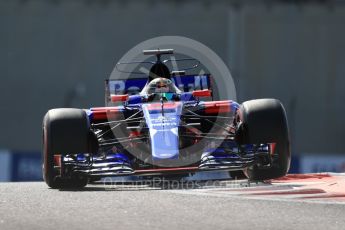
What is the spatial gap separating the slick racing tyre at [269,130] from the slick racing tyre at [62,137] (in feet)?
5.56

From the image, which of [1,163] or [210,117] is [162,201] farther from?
[1,163]

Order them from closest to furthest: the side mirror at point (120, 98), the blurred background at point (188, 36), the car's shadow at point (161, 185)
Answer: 1. the car's shadow at point (161, 185)
2. the side mirror at point (120, 98)
3. the blurred background at point (188, 36)

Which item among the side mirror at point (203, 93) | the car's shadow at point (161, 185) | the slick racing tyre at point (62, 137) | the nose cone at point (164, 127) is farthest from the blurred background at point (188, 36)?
the slick racing tyre at point (62, 137)

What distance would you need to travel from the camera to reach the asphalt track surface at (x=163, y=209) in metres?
8.05

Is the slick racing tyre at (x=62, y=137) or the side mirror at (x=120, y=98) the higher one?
the side mirror at (x=120, y=98)

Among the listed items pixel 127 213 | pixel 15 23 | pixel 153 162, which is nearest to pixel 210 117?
pixel 153 162

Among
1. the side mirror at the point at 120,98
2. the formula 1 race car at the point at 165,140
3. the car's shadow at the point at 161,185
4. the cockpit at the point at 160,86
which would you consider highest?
the cockpit at the point at 160,86

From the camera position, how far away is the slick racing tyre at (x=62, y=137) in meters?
10.6

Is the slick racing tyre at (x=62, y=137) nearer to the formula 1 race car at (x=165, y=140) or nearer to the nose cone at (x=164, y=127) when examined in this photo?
the formula 1 race car at (x=165, y=140)

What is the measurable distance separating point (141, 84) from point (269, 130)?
9.69 ft

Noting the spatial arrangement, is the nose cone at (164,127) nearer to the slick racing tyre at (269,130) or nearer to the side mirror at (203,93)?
the slick racing tyre at (269,130)

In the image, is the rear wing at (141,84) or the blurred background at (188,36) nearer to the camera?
the rear wing at (141,84)

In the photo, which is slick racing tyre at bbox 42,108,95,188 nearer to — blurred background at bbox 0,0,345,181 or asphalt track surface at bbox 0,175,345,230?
asphalt track surface at bbox 0,175,345,230

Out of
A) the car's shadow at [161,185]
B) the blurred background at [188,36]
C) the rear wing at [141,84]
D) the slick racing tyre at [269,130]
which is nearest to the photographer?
the slick racing tyre at [269,130]
